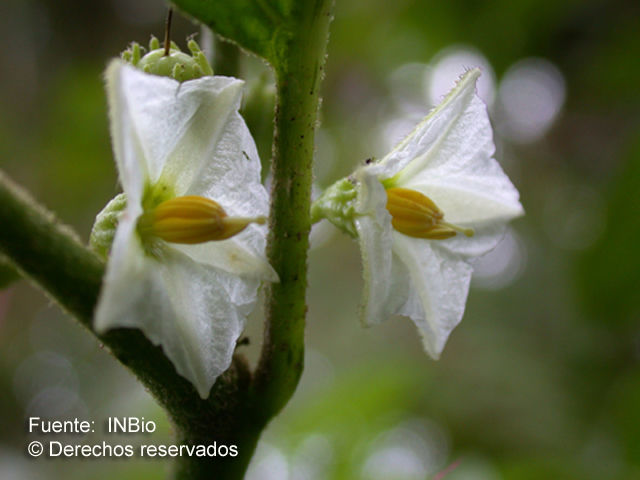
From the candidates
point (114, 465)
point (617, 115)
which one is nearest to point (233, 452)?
point (114, 465)

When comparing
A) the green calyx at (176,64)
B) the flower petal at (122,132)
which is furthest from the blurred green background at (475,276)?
the flower petal at (122,132)

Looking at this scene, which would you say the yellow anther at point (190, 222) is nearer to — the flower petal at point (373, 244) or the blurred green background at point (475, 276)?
the flower petal at point (373, 244)

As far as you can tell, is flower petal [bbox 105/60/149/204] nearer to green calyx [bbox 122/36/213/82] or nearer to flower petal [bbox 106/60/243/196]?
flower petal [bbox 106/60/243/196]

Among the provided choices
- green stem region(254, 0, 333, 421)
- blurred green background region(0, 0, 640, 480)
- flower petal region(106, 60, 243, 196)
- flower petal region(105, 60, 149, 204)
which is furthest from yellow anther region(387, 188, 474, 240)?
blurred green background region(0, 0, 640, 480)

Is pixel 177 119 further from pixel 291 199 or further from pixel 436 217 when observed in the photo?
pixel 436 217

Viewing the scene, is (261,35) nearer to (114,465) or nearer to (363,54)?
(114,465)

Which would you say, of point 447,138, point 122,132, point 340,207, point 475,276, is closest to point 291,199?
point 340,207
